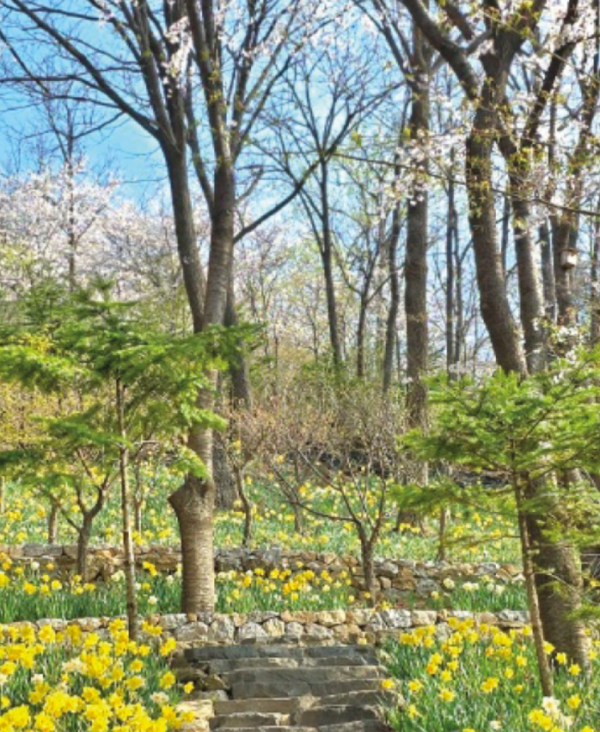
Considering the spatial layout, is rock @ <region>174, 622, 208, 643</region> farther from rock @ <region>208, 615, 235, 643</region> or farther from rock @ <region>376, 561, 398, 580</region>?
rock @ <region>376, 561, 398, 580</region>

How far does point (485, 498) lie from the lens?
4477mm

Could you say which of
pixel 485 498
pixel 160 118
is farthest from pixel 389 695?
pixel 160 118

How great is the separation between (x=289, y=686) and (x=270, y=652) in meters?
0.74

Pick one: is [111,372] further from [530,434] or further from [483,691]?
[483,691]

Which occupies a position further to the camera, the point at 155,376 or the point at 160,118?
the point at 160,118

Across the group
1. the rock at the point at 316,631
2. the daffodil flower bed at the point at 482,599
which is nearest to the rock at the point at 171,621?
the rock at the point at 316,631

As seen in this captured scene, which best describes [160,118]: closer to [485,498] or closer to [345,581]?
[345,581]

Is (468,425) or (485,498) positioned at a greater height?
(468,425)

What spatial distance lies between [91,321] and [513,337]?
10.5 ft

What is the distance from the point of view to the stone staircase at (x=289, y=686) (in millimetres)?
5168

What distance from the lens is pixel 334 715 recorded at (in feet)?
17.3

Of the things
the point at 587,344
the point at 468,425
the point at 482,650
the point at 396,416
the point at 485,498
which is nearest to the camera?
the point at 468,425

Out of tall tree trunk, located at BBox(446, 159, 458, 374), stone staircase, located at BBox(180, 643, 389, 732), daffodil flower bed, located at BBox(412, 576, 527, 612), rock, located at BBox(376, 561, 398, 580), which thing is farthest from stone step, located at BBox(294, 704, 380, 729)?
tall tree trunk, located at BBox(446, 159, 458, 374)

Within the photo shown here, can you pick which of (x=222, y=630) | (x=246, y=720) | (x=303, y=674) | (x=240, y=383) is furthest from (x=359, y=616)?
(x=240, y=383)
